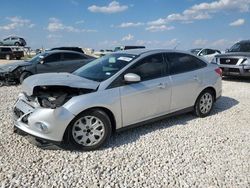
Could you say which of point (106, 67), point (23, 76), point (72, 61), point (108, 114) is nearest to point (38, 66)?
point (23, 76)

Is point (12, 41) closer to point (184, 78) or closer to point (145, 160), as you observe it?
point (184, 78)

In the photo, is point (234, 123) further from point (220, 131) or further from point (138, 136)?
point (138, 136)

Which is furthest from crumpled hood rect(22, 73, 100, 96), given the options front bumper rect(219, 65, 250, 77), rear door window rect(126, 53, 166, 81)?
front bumper rect(219, 65, 250, 77)

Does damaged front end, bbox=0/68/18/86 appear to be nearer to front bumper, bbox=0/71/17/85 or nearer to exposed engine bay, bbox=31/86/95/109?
front bumper, bbox=0/71/17/85

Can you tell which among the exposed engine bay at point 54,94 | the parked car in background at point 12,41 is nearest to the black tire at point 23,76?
the exposed engine bay at point 54,94

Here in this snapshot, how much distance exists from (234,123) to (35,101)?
159 inches

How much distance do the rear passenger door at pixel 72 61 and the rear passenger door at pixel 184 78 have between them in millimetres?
6911

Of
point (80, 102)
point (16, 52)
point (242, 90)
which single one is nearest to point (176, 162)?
point (80, 102)

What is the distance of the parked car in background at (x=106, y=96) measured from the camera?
13.8 feet

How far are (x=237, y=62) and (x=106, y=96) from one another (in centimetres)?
861

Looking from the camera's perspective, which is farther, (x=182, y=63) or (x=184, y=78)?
(x=182, y=63)

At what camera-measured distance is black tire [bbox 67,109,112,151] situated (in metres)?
4.29

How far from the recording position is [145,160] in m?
4.14

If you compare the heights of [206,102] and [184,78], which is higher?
[184,78]
